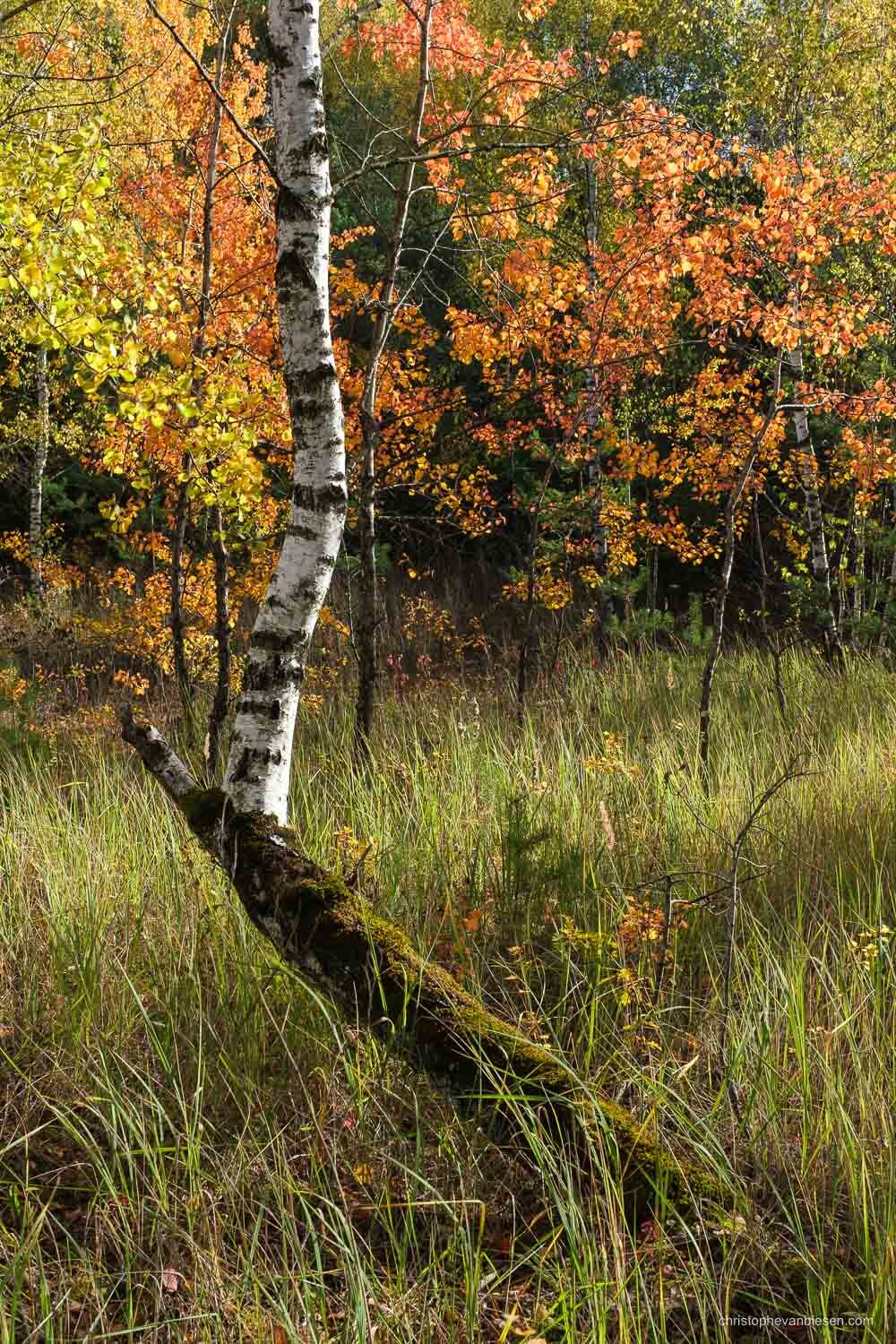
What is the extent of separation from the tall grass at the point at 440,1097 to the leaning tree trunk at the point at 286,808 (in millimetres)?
101

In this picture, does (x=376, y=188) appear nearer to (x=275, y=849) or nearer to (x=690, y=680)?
(x=690, y=680)

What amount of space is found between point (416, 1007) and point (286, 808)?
29.6 inches

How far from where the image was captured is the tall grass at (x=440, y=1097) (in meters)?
1.93

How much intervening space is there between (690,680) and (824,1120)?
6644mm

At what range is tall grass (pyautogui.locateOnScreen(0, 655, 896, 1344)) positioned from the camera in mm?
1926

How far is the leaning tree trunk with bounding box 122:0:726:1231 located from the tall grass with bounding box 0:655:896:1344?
10 centimetres

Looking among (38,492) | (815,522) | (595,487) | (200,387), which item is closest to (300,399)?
(200,387)

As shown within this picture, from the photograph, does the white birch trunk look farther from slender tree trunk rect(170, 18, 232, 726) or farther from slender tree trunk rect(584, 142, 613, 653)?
slender tree trunk rect(584, 142, 613, 653)

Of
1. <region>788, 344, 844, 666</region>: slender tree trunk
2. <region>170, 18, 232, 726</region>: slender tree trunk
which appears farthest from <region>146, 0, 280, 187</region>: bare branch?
<region>788, 344, 844, 666</region>: slender tree trunk

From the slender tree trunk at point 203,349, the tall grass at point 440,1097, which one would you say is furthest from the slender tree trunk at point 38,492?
the tall grass at point 440,1097

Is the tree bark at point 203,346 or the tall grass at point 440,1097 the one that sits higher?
the tree bark at point 203,346

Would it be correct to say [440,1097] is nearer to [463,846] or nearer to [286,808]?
[286,808]

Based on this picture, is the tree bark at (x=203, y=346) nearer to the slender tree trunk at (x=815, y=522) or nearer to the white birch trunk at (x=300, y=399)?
the white birch trunk at (x=300, y=399)

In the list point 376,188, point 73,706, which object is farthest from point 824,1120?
point 376,188
